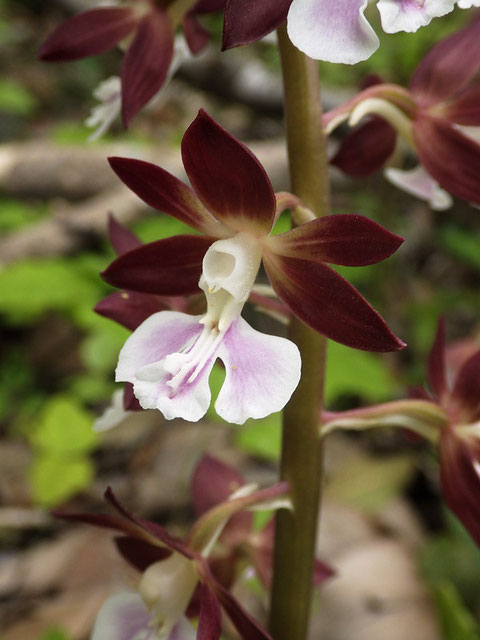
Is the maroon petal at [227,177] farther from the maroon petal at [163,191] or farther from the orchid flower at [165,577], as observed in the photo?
the orchid flower at [165,577]

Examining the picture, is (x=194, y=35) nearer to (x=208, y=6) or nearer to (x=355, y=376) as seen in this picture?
(x=208, y=6)

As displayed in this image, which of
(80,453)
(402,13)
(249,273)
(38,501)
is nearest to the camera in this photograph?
(402,13)

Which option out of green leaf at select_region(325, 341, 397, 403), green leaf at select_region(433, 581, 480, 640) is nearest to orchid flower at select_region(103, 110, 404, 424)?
green leaf at select_region(433, 581, 480, 640)

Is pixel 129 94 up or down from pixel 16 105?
up

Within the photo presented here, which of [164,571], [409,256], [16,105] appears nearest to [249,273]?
[164,571]

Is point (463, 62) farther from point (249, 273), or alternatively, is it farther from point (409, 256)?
point (409, 256)

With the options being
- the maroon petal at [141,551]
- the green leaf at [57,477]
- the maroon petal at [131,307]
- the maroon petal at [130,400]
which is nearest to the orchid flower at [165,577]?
the maroon petal at [141,551]

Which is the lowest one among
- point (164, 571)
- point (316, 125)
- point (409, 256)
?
point (409, 256)
